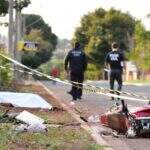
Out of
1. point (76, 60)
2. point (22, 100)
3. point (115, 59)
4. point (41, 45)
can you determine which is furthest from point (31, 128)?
point (41, 45)

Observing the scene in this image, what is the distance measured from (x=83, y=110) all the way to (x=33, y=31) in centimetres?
7361

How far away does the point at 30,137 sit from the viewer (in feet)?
38.6

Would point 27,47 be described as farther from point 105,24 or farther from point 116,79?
point 105,24

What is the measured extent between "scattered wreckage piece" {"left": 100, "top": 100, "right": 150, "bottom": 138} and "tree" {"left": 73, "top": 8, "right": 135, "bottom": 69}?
70.8 m

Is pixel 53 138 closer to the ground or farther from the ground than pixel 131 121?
closer to the ground

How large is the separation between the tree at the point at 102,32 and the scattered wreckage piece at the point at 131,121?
232ft

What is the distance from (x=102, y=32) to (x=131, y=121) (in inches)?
2905

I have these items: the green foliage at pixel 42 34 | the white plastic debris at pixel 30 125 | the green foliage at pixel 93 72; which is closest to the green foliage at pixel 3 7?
the white plastic debris at pixel 30 125

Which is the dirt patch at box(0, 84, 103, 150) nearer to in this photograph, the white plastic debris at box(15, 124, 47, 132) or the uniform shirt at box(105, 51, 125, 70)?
the white plastic debris at box(15, 124, 47, 132)

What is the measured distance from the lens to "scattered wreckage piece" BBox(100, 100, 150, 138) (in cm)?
1271

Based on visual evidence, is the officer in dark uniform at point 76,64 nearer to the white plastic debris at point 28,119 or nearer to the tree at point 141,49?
the white plastic debris at point 28,119

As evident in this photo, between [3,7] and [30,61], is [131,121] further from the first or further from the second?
[30,61]

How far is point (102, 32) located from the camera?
8638 centimetres

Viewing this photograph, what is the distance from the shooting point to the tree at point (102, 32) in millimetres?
85438
